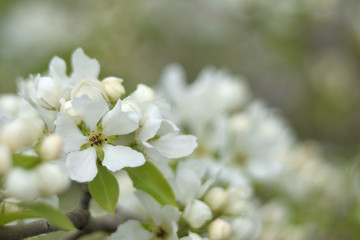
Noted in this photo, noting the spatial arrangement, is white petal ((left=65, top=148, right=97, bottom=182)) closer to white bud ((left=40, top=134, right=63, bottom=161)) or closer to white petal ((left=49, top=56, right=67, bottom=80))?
white bud ((left=40, top=134, right=63, bottom=161))

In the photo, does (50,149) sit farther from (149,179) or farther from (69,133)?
(149,179)

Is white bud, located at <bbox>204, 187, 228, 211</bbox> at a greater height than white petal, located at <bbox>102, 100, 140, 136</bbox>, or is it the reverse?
white petal, located at <bbox>102, 100, 140, 136</bbox>

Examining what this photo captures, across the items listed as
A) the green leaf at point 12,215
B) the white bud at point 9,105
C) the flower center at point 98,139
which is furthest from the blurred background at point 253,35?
the green leaf at point 12,215

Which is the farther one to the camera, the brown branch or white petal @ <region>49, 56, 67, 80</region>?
white petal @ <region>49, 56, 67, 80</region>

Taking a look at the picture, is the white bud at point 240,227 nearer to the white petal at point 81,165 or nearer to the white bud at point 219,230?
the white bud at point 219,230

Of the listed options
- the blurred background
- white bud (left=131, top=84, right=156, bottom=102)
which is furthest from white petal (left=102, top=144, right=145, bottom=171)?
the blurred background

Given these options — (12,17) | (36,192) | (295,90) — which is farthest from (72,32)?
(36,192)
